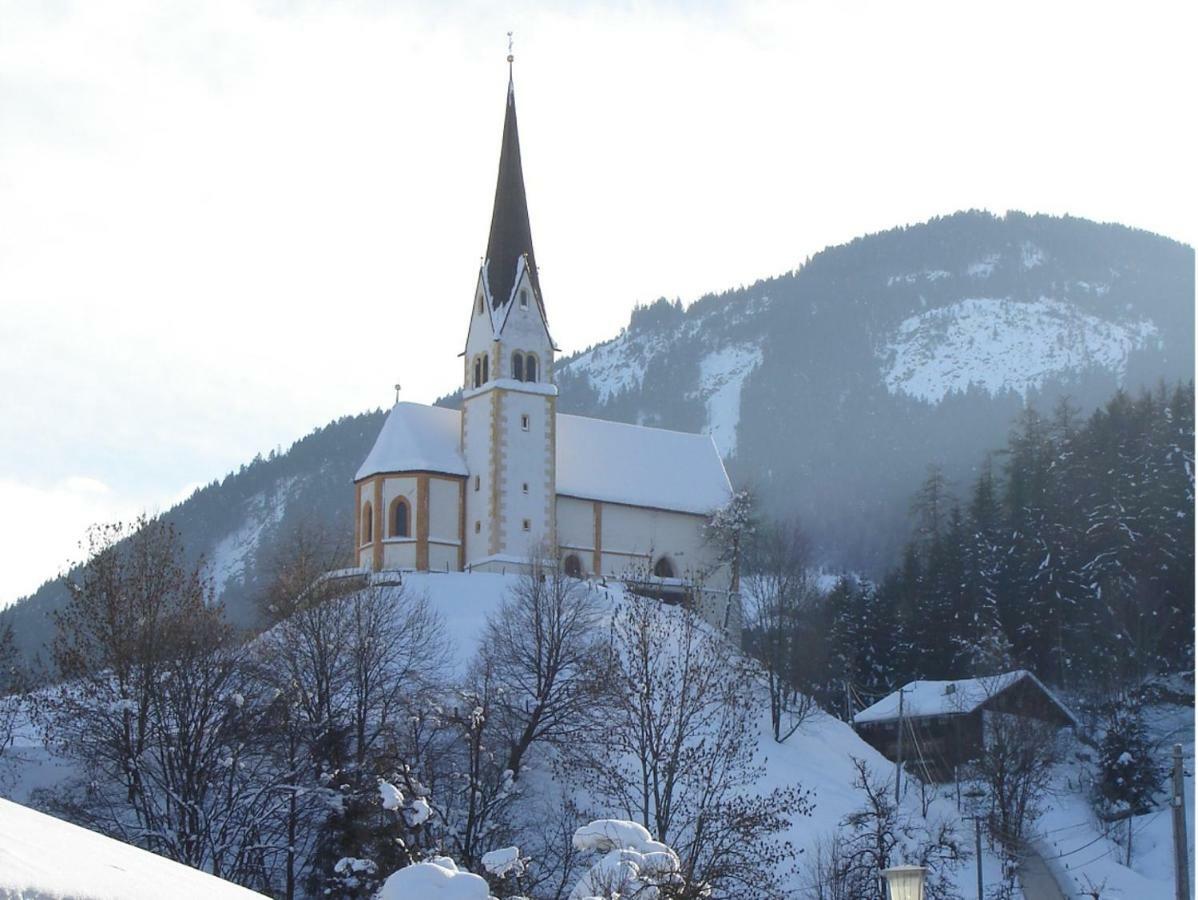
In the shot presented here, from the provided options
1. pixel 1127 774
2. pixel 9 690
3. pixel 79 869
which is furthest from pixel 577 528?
pixel 79 869

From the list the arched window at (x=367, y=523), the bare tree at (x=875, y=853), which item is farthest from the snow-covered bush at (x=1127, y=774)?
the arched window at (x=367, y=523)

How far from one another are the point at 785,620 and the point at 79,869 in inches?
2358

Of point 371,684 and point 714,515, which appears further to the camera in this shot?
point 714,515

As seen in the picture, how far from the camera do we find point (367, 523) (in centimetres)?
5856

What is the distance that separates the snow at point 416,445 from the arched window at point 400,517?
122 centimetres

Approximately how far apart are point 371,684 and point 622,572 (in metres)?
22.2

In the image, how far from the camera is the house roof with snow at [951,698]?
→ 5609cm

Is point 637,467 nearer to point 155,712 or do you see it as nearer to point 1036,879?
point 1036,879

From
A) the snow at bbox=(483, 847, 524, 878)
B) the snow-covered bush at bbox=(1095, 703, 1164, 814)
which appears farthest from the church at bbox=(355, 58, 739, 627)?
the snow at bbox=(483, 847, 524, 878)

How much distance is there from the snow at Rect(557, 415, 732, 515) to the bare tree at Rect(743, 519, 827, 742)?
3436 millimetres

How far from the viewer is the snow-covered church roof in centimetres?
5844

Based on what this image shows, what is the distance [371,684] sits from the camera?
3803 cm

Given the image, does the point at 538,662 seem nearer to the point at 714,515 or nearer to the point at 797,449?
the point at 714,515

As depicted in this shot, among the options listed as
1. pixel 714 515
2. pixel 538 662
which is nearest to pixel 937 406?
pixel 714 515
